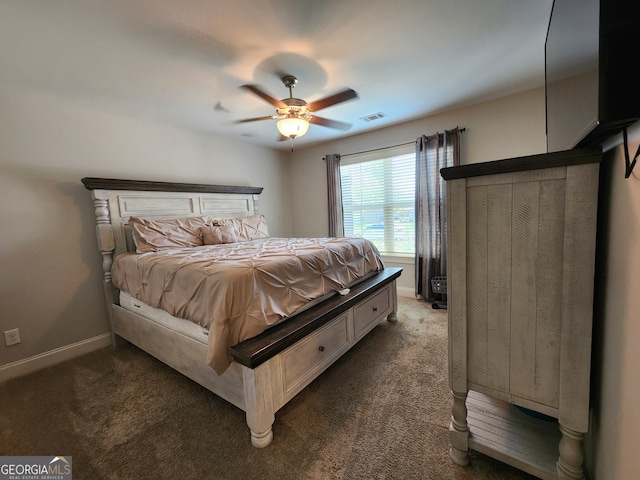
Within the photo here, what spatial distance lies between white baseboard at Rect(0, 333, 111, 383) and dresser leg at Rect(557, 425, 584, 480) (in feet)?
11.7

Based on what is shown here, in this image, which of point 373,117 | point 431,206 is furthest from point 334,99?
point 431,206

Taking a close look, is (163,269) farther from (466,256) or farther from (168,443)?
(466,256)

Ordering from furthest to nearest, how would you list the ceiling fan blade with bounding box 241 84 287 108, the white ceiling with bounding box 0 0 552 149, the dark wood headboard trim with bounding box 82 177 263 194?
the dark wood headboard trim with bounding box 82 177 263 194, the ceiling fan blade with bounding box 241 84 287 108, the white ceiling with bounding box 0 0 552 149

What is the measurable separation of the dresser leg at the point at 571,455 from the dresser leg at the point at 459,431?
0.32 meters

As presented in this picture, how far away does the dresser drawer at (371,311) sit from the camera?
2.24 m

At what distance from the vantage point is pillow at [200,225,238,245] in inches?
117

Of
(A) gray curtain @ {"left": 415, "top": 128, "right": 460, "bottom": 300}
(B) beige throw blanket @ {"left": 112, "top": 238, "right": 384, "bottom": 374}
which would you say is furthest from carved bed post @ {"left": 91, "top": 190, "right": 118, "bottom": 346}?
(A) gray curtain @ {"left": 415, "top": 128, "right": 460, "bottom": 300}

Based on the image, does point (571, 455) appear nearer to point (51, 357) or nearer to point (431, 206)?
point (431, 206)

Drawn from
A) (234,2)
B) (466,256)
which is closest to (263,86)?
(234,2)

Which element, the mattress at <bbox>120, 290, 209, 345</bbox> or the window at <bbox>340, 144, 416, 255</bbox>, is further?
the window at <bbox>340, 144, 416, 255</bbox>

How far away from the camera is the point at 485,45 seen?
76.4 inches

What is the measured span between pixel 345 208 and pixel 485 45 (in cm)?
269

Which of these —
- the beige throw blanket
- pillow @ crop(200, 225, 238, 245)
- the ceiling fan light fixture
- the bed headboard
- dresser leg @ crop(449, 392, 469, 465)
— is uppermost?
the ceiling fan light fixture

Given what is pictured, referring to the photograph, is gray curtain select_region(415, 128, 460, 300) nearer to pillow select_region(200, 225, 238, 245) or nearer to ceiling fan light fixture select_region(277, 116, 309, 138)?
ceiling fan light fixture select_region(277, 116, 309, 138)
